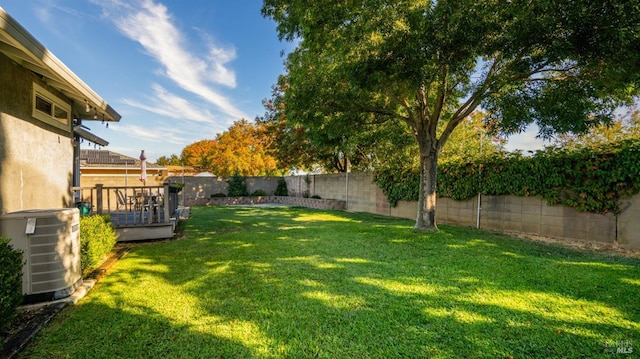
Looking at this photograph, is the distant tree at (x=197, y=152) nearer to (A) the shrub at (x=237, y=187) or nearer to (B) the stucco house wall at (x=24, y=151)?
(A) the shrub at (x=237, y=187)

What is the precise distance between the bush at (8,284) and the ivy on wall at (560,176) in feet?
28.9

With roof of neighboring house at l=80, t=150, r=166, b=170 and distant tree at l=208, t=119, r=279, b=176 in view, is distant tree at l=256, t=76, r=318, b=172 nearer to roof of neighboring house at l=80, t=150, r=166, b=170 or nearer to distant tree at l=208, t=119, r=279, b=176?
distant tree at l=208, t=119, r=279, b=176

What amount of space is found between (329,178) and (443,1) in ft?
35.0

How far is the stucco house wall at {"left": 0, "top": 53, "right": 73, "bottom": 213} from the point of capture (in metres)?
3.48

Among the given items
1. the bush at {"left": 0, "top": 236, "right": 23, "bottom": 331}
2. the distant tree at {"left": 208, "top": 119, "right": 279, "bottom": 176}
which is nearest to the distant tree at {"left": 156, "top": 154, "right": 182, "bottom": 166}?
the distant tree at {"left": 208, "top": 119, "right": 279, "bottom": 176}

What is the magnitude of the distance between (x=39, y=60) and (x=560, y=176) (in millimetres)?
9088

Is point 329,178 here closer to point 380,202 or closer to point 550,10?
point 380,202

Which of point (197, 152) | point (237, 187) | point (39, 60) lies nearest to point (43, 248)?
point (39, 60)

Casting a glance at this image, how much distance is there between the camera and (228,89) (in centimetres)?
1510

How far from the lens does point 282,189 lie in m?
19.1

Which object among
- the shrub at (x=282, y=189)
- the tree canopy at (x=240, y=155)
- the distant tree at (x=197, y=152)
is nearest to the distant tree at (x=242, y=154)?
the tree canopy at (x=240, y=155)

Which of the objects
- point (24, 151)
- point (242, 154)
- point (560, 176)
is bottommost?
point (560, 176)

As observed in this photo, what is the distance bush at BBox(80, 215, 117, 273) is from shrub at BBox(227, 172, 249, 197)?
13.3 metres

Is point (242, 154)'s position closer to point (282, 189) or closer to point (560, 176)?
point (282, 189)
